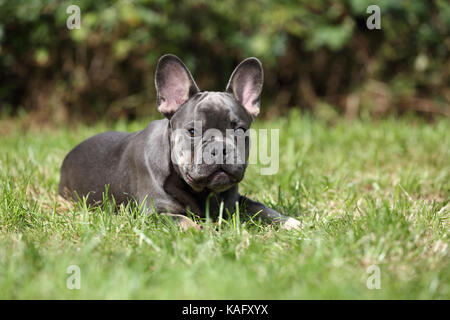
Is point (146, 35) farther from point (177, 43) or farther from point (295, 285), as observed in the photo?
point (295, 285)

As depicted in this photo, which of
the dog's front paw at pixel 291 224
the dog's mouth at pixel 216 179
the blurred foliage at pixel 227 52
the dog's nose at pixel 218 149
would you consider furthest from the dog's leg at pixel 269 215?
the blurred foliage at pixel 227 52

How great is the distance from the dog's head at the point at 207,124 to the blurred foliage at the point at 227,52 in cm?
407

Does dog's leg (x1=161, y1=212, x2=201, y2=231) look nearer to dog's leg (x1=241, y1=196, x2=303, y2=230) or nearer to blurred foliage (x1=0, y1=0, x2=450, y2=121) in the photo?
dog's leg (x1=241, y1=196, x2=303, y2=230)

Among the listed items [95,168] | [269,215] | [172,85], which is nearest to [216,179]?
[269,215]

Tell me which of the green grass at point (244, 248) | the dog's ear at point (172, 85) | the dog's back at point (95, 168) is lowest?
the green grass at point (244, 248)

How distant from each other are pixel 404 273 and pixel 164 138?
70.8 inches

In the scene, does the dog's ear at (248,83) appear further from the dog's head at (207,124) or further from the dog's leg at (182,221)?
the dog's leg at (182,221)

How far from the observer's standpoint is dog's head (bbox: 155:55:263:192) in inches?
124

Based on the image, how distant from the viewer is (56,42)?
26.0 ft

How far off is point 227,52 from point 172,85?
5196 millimetres

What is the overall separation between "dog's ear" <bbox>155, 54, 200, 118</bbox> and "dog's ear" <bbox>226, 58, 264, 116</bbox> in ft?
0.98

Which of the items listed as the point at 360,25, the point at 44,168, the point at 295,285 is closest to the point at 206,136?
the point at 295,285

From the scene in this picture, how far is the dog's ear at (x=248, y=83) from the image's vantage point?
362 cm
